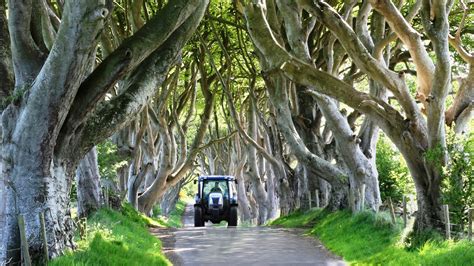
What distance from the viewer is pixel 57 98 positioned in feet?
24.8

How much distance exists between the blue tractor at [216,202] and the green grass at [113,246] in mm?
8460

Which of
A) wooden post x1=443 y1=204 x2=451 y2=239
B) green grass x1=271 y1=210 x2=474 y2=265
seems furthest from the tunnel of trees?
green grass x1=271 y1=210 x2=474 y2=265

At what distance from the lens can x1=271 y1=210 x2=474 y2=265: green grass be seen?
876 cm

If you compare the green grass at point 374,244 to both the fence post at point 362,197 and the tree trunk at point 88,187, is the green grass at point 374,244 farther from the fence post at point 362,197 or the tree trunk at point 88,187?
the tree trunk at point 88,187

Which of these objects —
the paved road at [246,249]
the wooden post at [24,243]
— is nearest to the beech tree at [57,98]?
the wooden post at [24,243]

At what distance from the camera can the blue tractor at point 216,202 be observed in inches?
941

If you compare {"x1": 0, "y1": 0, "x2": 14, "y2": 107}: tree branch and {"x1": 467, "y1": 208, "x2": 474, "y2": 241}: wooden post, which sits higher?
{"x1": 0, "y1": 0, "x2": 14, "y2": 107}: tree branch

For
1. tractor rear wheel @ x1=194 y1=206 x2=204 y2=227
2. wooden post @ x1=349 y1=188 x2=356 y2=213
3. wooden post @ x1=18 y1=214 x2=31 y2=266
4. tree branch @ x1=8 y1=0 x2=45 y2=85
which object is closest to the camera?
wooden post @ x1=18 y1=214 x2=31 y2=266

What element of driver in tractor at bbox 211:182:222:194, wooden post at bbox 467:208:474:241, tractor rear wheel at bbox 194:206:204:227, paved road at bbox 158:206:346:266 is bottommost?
paved road at bbox 158:206:346:266

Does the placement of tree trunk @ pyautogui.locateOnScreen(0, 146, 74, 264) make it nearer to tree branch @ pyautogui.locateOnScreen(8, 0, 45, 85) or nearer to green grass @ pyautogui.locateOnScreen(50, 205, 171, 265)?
green grass @ pyautogui.locateOnScreen(50, 205, 171, 265)

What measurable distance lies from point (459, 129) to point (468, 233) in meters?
2.64

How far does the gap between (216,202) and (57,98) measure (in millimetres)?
16645

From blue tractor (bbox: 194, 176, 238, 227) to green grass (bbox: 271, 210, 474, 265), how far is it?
5.78m

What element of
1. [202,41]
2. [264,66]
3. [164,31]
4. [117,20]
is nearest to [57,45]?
[164,31]
